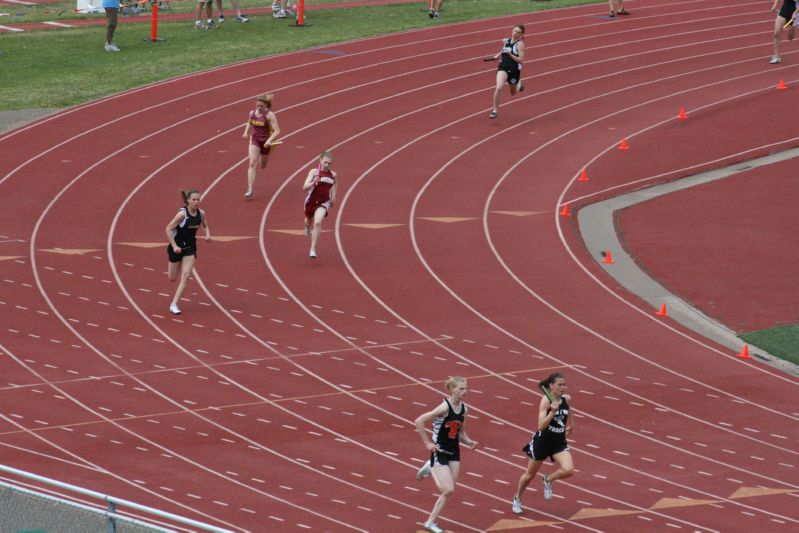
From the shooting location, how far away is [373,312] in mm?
19047

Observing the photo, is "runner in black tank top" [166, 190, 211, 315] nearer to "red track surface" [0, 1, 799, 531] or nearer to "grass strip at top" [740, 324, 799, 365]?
"red track surface" [0, 1, 799, 531]

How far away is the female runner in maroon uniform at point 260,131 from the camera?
75.9 ft

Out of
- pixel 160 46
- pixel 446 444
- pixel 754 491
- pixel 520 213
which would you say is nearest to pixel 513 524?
pixel 446 444

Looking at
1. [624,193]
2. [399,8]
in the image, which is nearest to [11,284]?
[624,193]

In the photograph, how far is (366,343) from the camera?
58.5 feet

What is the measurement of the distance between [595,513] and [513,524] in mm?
815

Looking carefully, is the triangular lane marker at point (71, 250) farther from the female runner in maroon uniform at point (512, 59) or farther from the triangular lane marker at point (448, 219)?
the female runner in maroon uniform at point (512, 59)

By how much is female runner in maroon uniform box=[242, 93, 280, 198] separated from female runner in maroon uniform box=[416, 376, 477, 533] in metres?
11.4

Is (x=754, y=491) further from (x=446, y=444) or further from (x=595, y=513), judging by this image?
(x=446, y=444)

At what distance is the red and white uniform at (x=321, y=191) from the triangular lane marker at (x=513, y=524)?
27.9 feet

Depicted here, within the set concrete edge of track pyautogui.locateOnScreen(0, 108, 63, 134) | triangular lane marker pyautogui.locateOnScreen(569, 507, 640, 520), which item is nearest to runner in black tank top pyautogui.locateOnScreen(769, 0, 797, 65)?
concrete edge of track pyautogui.locateOnScreen(0, 108, 63, 134)

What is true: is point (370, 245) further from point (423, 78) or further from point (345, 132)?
point (423, 78)

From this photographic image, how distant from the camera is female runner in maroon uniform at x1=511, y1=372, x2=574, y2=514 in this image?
42.0 ft

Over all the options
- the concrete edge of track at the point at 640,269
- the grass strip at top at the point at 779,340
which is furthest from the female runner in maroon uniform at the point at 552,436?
the grass strip at top at the point at 779,340
